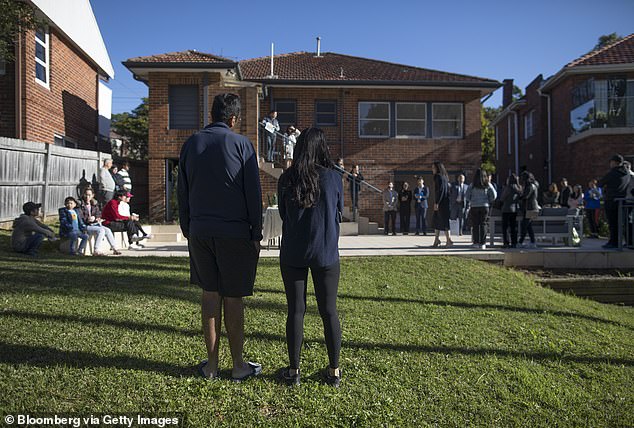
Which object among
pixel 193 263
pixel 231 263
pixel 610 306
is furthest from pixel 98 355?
pixel 610 306

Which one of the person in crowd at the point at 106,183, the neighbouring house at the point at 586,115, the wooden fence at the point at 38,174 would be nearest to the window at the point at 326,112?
the wooden fence at the point at 38,174

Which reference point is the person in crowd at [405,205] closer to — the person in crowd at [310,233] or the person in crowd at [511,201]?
the person in crowd at [511,201]

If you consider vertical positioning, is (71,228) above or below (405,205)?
below

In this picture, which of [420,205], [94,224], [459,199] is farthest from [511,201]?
[94,224]

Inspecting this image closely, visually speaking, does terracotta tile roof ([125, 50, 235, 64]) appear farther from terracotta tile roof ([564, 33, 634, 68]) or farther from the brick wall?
terracotta tile roof ([564, 33, 634, 68])

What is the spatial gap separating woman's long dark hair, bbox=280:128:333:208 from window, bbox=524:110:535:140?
25922mm

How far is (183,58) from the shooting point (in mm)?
17672

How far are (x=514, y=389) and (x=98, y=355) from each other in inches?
131

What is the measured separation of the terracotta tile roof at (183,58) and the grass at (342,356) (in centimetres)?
1123

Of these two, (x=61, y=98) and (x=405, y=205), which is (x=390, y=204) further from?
(x=61, y=98)

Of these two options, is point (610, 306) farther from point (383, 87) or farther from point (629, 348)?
point (383, 87)

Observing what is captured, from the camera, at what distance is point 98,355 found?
13.4 ft

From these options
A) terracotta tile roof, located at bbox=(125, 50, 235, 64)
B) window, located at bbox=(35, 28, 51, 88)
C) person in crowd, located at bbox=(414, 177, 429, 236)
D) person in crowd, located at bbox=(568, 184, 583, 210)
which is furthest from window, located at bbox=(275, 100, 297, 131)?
person in crowd, located at bbox=(568, 184, 583, 210)

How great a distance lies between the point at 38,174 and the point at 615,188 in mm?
13857
